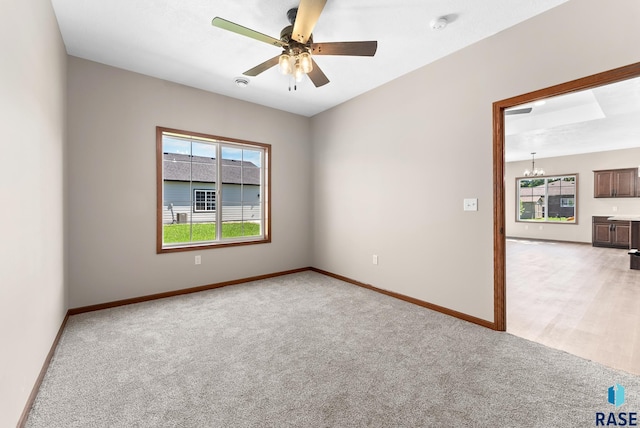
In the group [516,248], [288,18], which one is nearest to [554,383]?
[288,18]

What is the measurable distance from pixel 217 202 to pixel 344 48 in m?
2.81

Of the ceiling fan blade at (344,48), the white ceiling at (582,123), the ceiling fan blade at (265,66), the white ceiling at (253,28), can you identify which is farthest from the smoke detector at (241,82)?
the white ceiling at (582,123)

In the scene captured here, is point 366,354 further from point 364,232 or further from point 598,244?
point 598,244

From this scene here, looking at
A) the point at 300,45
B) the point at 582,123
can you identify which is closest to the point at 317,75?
the point at 300,45

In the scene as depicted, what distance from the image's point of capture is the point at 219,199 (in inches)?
163

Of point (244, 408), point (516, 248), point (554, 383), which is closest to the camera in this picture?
point (244, 408)

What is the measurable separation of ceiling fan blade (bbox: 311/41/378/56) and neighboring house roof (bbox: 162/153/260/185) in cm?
243

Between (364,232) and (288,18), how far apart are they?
2.73 m

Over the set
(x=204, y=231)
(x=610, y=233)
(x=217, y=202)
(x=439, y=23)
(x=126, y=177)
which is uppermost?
(x=439, y=23)

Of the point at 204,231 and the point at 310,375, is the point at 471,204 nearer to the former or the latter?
the point at 310,375

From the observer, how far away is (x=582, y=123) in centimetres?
531

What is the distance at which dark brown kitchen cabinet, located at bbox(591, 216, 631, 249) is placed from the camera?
732 centimetres

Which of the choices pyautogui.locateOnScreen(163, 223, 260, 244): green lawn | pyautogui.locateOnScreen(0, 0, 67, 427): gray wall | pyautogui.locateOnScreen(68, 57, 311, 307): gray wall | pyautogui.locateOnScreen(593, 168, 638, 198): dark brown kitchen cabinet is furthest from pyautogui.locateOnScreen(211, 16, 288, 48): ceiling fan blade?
pyautogui.locateOnScreen(593, 168, 638, 198): dark brown kitchen cabinet

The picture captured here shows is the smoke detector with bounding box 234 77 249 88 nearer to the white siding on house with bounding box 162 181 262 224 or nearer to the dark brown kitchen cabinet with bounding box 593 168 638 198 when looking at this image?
the white siding on house with bounding box 162 181 262 224
